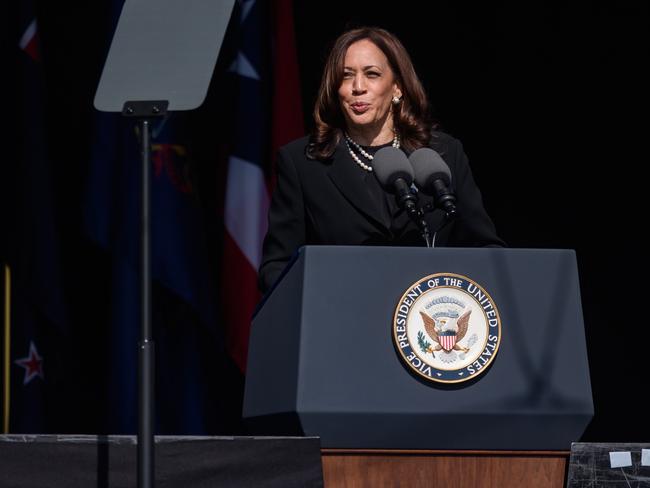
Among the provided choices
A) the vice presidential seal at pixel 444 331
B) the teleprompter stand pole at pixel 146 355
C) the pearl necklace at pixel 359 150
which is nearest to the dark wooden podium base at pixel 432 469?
the vice presidential seal at pixel 444 331

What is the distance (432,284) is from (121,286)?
2946mm

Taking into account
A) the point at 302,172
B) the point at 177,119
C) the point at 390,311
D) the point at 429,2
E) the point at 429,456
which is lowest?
the point at 429,456

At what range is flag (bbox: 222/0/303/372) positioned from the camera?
4516 mm

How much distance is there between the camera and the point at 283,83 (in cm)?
479

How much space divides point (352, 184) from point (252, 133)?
94.1 inches

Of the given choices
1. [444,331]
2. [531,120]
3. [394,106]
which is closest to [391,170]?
[444,331]

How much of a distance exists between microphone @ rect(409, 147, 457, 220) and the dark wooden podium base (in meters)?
0.39

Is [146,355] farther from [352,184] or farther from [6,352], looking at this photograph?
[6,352]

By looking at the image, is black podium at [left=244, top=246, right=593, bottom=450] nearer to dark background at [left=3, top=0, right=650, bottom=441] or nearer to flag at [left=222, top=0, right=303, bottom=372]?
flag at [left=222, top=0, right=303, bottom=372]

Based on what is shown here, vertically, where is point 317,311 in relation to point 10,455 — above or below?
above

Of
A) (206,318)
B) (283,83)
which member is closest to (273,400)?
(206,318)

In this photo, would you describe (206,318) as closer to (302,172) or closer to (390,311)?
(302,172)

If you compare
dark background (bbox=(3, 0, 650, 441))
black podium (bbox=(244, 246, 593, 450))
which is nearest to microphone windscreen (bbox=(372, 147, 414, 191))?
black podium (bbox=(244, 246, 593, 450))

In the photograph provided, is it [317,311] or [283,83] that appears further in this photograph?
[283,83]
